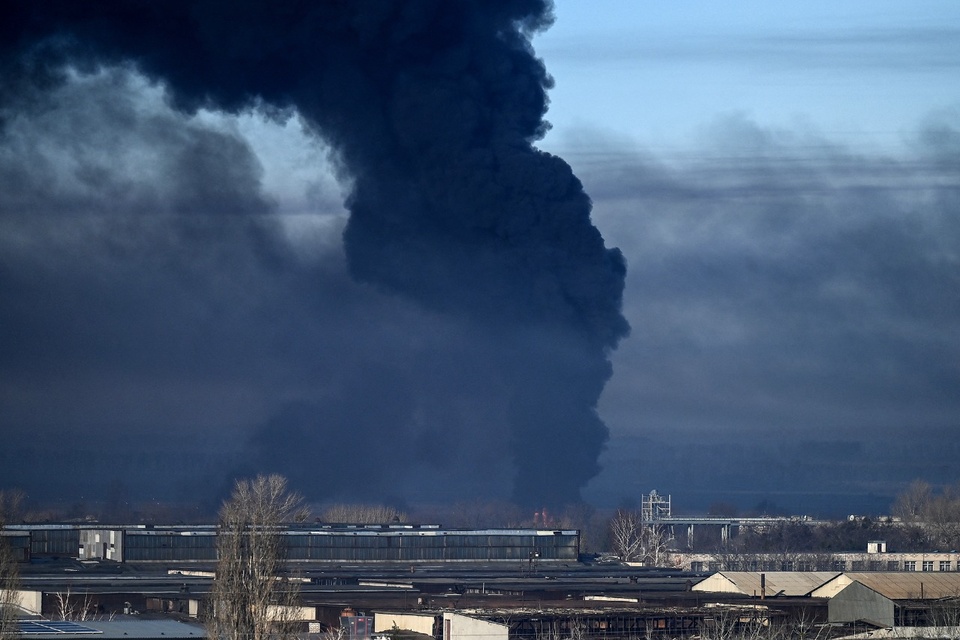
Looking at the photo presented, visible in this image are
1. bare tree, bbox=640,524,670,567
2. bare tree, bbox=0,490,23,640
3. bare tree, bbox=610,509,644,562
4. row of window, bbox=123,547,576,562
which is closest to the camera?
bare tree, bbox=0,490,23,640

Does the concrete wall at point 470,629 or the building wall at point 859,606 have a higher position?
the building wall at point 859,606

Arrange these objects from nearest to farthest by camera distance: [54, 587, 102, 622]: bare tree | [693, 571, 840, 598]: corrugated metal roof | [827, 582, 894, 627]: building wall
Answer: [54, 587, 102, 622]: bare tree, [827, 582, 894, 627]: building wall, [693, 571, 840, 598]: corrugated metal roof

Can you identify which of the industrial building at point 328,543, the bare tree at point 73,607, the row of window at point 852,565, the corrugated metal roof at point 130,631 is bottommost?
the corrugated metal roof at point 130,631

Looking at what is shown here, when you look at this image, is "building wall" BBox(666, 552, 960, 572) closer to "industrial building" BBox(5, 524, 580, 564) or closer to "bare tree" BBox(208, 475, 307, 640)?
"industrial building" BBox(5, 524, 580, 564)

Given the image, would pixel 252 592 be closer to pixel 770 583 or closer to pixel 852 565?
pixel 770 583

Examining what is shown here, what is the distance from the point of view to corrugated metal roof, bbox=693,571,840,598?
150ft

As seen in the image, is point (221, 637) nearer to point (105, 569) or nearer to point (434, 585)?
point (434, 585)

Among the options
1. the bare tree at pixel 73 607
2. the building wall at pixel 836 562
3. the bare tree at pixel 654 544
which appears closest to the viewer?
the bare tree at pixel 73 607

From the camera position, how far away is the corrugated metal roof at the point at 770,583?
45.8 m

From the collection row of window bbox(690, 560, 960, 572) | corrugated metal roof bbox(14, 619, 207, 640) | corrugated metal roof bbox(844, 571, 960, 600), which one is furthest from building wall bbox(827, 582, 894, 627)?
row of window bbox(690, 560, 960, 572)

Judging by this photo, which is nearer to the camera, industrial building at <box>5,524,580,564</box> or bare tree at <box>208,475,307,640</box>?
bare tree at <box>208,475,307,640</box>

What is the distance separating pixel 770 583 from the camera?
4659 cm

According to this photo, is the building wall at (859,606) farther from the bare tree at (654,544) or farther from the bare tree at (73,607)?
the bare tree at (654,544)

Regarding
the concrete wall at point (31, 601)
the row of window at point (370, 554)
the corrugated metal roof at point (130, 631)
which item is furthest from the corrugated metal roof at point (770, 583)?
the concrete wall at point (31, 601)
